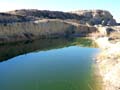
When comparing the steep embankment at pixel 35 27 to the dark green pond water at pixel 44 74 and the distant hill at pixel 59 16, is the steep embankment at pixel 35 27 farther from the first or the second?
the dark green pond water at pixel 44 74

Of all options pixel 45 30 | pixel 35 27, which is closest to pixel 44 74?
pixel 35 27

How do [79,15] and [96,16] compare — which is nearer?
[79,15]

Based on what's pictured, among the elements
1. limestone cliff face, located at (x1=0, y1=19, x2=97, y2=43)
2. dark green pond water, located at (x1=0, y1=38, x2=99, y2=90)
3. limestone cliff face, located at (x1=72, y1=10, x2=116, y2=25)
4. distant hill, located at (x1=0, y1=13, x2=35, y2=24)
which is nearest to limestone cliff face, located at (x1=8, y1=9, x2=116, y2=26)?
limestone cliff face, located at (x1=72, y1=10, x2=116, y2=25)

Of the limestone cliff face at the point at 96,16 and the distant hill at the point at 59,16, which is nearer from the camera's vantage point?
the distant hill at the point at 59,16

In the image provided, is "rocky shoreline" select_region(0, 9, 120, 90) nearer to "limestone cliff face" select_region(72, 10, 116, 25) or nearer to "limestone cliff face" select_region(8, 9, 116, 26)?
"limestone cliff face" select_region(8, 9, 116, 26)

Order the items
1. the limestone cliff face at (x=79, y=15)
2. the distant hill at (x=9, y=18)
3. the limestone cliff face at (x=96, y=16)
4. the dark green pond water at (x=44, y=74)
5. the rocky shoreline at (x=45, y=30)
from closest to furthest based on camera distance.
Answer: the dark green pond water at (x=44, y=74)
the rocky shoreline at (x=45, y=30)
the distant hill at (x=9, y=18)
the limestone cliff face at (x=79, y=15)
the limestone cliff face at (x=96, y=16)

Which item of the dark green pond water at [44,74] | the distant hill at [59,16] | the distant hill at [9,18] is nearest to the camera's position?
the dark green pond water at [44,74]

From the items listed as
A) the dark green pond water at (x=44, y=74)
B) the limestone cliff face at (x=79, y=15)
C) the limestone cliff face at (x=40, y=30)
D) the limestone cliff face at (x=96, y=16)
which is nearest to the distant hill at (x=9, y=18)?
the limestone cliff face at (x=40, y=30)

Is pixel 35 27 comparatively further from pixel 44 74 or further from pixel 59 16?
pixel 44 74

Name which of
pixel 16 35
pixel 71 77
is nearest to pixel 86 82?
pixel 71 77

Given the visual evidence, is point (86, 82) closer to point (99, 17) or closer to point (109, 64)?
point (109, 64)
